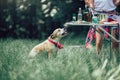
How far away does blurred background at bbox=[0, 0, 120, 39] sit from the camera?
17.1 meters

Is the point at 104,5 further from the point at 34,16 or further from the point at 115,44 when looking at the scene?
the point at 34,16

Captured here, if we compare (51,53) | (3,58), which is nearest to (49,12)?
(51,53)

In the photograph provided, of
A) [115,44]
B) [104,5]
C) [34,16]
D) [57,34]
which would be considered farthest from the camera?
[34,16]

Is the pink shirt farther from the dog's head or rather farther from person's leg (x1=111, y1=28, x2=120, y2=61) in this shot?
the dog's head

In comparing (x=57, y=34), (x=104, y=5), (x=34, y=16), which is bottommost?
(x=34, y=16)

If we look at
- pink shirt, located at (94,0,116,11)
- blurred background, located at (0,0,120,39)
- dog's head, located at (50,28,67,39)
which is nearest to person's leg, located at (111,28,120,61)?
pink shirt, located at (94,0,116,11)

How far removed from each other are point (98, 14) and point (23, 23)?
9.12 metres

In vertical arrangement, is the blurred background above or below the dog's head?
below

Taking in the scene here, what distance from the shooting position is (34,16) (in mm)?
17531

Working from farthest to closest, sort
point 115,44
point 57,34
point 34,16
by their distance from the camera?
point 34,16 < point 57,34 < point 115,44

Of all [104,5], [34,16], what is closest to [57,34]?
[104,5]

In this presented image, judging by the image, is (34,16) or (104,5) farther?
(34,16)

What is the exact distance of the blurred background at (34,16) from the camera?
17.1 m

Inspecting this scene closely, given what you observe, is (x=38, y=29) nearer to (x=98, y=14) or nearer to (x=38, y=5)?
(x=38, y=5)
